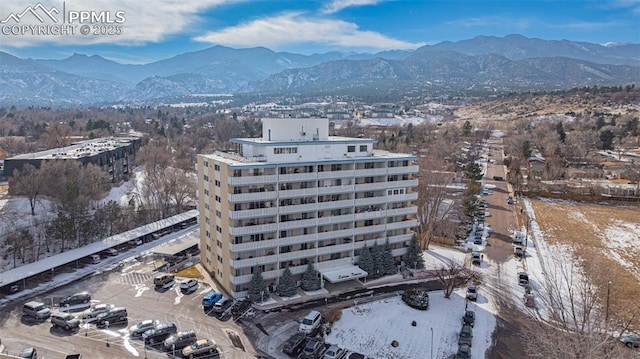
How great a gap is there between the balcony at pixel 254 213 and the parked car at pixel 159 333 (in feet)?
30.4

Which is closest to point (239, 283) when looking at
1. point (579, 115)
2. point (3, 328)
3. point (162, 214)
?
point (3, 328)

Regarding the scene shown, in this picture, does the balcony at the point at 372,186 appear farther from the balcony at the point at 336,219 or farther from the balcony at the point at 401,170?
the balcony at the point at 336,219

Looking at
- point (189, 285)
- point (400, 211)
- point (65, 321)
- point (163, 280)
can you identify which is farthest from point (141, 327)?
point (400, 211)

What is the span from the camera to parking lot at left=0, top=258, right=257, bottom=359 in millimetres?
27906

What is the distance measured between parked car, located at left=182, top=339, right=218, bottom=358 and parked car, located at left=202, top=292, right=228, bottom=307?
606 centimetres

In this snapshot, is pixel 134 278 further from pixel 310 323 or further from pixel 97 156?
pixel 97 156

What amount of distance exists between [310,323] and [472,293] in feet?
49.3

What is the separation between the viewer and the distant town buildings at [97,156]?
66188 millimetres

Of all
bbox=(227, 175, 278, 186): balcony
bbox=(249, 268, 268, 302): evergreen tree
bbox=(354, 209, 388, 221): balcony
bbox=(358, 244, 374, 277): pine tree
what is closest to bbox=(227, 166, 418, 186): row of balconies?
bbox=(227, 175, 278, 186): balcony

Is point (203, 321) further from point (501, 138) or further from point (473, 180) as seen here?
point (501, 138)

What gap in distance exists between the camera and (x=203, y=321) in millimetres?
32156

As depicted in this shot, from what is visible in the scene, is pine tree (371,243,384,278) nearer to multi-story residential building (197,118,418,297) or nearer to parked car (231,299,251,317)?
multi-story residential building (197,118,418,297)

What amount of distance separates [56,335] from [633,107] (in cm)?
18685

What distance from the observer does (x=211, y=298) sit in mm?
34688
